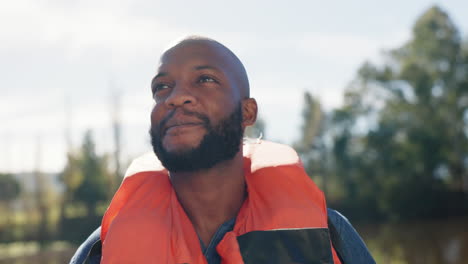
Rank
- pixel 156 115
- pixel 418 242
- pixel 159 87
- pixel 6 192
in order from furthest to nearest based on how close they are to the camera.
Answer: pixel 6 192 → pixel 418 242 → pixel 159 87 → pixel 156 115

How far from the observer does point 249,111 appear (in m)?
2.38

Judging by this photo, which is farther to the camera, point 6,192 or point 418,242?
point 6,192

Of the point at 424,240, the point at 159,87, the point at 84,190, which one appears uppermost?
the point at 159,87

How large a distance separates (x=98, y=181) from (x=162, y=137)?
89.8ft

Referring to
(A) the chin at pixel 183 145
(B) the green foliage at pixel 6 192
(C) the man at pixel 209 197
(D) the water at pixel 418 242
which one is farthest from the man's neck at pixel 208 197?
(B) the green foliage at pixel 6 192

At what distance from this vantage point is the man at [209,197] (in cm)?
201

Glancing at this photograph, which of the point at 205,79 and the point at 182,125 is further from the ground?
the point at 205,79

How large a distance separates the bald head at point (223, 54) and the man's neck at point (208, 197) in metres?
0.34

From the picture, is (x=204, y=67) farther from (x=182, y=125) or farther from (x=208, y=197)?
(x=208, y=197)

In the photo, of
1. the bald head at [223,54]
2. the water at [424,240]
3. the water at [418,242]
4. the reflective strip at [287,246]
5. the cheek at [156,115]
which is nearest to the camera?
the reflective strip at [287,246]

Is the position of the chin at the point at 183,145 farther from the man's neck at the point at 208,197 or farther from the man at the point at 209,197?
the man's neck at the point at 208,197

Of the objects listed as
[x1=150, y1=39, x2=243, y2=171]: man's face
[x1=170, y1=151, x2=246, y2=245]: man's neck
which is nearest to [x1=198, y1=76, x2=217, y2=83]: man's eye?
[x1=150, y1=39, x2=243, y2=171]: man's face

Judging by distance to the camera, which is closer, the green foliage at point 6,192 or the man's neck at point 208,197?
the man's neck at point 208,197

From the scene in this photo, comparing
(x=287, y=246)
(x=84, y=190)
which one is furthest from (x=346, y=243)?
(x=84, y=190)
